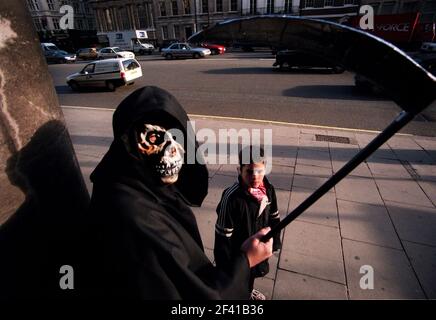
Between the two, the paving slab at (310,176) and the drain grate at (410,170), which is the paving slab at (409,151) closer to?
the drain grate at (410,170)

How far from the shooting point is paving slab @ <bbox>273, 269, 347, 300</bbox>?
2467 mm

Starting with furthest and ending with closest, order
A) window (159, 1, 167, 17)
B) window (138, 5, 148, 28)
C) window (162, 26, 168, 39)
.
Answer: window (138, 5, 148, 28)
window (162, 26, 168, 39)
window (159, 1, 167, 17)

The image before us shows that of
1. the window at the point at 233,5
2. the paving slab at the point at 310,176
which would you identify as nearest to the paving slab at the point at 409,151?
the paving slab at the point at 310,176

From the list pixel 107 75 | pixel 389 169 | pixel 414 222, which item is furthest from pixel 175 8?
pixel 414 222

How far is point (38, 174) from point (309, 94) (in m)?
10.2

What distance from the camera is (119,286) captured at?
1118 mm

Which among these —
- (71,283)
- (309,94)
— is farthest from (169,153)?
(309,94)

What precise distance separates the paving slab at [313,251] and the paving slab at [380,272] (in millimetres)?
112

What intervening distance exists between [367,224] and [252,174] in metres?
2.25

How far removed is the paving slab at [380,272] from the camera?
247 centimetres

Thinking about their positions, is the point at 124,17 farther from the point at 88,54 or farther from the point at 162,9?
the point at 88,54

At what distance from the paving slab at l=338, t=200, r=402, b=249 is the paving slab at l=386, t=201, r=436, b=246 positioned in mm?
101

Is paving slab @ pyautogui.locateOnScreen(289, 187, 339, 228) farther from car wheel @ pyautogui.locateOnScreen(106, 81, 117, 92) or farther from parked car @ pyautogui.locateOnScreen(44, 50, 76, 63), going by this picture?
parked car @ pyautogui.locateOnScreen(44, 50, 76, 63)

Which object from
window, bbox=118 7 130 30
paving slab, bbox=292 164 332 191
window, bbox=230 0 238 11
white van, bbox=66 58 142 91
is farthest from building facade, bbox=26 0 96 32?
paving slab, bbox=292 164 332 191
